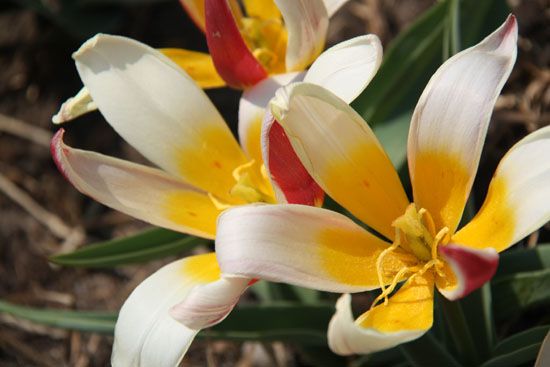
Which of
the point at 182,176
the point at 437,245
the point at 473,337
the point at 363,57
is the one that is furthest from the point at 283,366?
the point at 363,57

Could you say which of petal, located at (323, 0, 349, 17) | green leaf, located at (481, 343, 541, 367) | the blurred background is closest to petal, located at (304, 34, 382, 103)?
petal, located at (323, 0, 349, 17)

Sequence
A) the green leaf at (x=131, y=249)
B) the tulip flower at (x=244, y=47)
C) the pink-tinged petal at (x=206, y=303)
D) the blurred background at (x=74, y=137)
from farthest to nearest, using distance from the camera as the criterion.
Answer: the blurred background at (x=74, y=137), the green leaf at (x=131, y=249), the tulip flower at (x=244, y=47), the pink-tinged petal at (x=206, y=303)

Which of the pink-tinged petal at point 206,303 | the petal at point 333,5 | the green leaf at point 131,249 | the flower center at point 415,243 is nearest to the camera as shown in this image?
the pink-tinged petal at point 206,303

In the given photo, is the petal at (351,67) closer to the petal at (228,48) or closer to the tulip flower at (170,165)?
the tulip flower at (170,165)

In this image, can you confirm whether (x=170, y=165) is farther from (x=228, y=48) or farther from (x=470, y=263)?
(x=470, y=263)

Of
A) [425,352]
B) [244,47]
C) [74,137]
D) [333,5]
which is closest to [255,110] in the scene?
[244,47]

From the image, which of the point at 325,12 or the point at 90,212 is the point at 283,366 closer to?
the point at 90,212

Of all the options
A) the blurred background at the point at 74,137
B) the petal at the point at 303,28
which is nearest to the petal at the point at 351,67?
the petal at the point at 303,28
